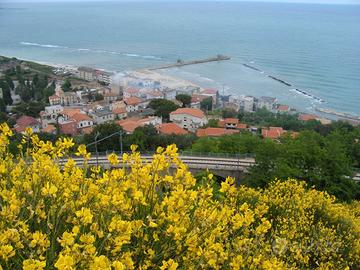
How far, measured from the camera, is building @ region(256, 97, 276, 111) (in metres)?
40.2

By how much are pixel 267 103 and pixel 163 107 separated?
1077cm

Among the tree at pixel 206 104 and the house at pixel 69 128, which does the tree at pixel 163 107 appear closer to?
the tree at pixel 206 104

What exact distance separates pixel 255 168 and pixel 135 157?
12.1m

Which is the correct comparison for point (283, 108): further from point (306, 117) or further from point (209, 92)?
point (209, 92)

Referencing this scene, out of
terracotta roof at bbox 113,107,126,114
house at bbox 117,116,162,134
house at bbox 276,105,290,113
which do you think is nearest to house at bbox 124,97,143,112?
terracotta roof at bbox 113,107,126,114

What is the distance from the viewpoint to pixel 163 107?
37.2 meters

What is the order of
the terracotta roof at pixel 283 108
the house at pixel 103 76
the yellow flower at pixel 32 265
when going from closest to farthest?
the yellow flower at pixel 32 265
the terracotta roof at pixel 283 108
the house at pixel 103 76

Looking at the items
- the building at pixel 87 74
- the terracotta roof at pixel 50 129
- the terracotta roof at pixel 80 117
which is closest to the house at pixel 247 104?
the terracotta roof at pixel 80 117

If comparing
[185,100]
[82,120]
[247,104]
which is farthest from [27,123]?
[247,104]

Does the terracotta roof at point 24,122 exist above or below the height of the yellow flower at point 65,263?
below

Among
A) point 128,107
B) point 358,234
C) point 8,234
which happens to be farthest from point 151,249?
point 128,107

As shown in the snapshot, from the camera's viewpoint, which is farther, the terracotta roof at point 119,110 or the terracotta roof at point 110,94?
the terracotta roof at point 110,94

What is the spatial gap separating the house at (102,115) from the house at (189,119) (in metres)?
5.53

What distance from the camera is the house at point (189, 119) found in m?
33.2
